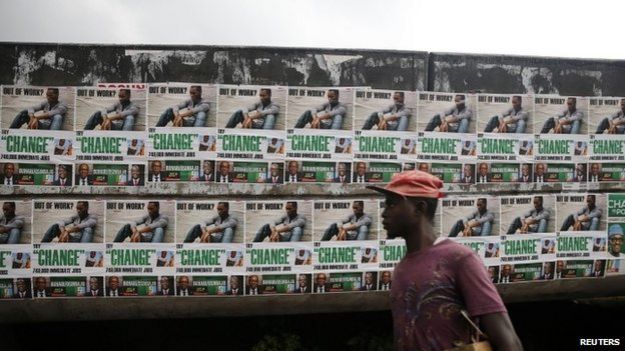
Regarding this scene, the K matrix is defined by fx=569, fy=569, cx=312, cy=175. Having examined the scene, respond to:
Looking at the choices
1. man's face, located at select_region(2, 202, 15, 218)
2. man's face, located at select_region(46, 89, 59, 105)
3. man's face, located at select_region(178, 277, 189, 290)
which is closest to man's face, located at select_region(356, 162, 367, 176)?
man's face, located at select_region(178, 277, 189, 290)

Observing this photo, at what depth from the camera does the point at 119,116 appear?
13.1ft

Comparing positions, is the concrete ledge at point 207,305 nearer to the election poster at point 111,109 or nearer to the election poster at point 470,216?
the election poster at point 470,216

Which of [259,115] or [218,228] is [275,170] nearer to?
[259,115]

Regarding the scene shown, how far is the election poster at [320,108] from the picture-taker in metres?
4.17

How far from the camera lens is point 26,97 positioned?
12.9ft

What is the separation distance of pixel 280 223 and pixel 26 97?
197 cm

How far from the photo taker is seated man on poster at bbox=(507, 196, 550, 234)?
4.49 metres

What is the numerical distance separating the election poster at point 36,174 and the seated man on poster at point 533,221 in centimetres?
334

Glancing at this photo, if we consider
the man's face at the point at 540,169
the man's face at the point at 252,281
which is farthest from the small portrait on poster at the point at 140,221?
the man's face at the point at 540,169

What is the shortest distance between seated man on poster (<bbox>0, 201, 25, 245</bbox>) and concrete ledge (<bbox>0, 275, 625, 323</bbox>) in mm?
444

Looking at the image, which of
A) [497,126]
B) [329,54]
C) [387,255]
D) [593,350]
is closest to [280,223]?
[387,255]

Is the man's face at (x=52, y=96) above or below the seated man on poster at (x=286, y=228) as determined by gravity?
above

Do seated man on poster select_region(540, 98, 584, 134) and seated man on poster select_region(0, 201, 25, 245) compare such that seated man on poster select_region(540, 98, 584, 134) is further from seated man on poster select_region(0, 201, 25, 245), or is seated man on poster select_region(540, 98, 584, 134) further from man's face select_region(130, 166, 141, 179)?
seated man on poster select_region(0, 201, 25, 245)

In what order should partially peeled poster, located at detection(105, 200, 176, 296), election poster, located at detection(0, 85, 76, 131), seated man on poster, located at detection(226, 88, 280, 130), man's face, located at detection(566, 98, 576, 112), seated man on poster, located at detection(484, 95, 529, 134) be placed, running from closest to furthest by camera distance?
election poster, located at detection(0, 85, 76, 131), partially peeled poster, located at detection(105, 200, 176, 296), seated man on poster, located at detection(226, 88, 280, 130), seated man on poster, located at detection(484, 95, 529, 134), man's face, located at detection(566, 98, 576, 112)
